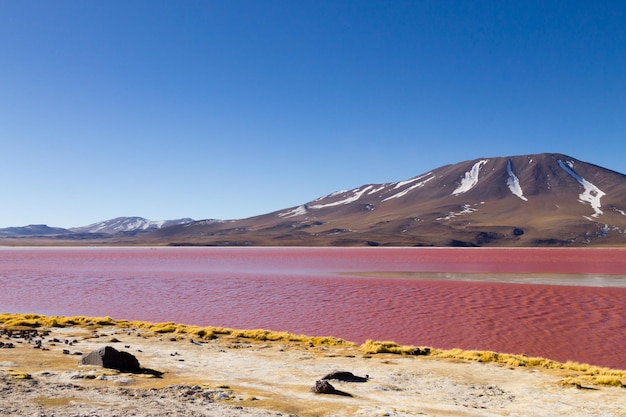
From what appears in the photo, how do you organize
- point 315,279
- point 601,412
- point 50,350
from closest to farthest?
point 601,412
point 50,350
point 315,279

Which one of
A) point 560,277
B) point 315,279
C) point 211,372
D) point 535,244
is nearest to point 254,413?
point 211,372

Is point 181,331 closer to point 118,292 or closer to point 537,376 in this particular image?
point 537,376

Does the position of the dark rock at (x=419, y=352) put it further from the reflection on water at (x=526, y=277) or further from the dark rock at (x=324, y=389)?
the reflection on water at (x=526, y=277)

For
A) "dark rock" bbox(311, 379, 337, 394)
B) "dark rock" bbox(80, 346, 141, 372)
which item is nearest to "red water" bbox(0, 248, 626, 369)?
"dark rock" bbox(311, 379, 337, 394)

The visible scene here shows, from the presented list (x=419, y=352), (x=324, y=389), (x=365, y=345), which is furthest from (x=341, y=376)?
(x=365, y=345)

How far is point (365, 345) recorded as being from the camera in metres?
20.4

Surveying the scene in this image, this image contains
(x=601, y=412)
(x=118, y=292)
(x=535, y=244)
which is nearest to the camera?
(x=601, y=412)

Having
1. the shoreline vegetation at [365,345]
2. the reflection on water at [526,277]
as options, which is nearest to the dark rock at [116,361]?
the shoreline vegetation at [365,345]

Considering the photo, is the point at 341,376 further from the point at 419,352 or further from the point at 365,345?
the point at 365,345

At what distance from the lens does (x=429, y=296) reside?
3809 centimetres

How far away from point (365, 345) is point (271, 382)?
24.0 feet

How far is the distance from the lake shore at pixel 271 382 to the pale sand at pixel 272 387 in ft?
0.10

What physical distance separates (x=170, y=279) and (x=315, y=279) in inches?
596

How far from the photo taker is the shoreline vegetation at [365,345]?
51.4ft
